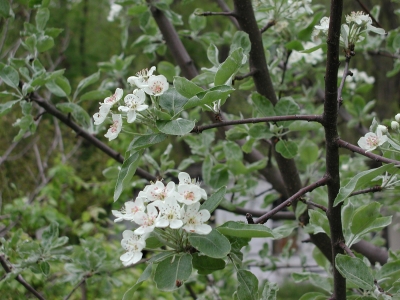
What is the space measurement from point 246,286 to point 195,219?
0.83 feet

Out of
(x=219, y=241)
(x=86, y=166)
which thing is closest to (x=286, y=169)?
(x=219, y=241)

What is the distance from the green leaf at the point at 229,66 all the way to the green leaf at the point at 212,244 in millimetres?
344

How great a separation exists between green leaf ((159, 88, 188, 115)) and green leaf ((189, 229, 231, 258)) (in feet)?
0.92

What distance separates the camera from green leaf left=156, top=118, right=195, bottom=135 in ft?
3.05

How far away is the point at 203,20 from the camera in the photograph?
7.39ft

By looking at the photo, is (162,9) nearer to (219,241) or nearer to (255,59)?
(255,59)

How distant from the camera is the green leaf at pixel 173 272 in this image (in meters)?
0.92

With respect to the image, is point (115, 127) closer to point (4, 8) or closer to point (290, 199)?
point (290, 199)

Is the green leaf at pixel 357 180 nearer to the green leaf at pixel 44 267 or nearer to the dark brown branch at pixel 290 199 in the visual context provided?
the dark brown branch at pixel 290 199

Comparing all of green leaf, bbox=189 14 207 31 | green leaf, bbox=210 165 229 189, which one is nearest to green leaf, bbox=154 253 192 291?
green leaf, bbox=210 165 229 189

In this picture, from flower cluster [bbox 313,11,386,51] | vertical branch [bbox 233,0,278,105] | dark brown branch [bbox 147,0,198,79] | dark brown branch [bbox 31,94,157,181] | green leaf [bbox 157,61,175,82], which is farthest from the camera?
dark brown branch [bbox 147,0,198,79]

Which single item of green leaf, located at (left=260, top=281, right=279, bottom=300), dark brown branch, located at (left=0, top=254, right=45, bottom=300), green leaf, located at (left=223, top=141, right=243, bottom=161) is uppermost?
green leaf, located at (left=260, top=281, right=279, bottom=300)

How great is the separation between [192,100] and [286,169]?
2.73 ft

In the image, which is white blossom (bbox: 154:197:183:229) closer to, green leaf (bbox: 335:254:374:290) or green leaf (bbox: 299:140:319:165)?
green leaf (bbox: 335:254:374:290)
